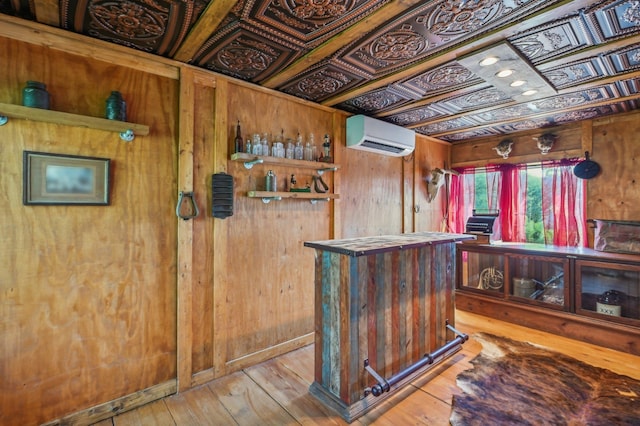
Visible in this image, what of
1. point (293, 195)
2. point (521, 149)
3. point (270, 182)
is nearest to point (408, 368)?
point (293, 195)

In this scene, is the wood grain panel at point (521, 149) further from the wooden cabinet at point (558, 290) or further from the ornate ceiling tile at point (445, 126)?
the wooden cabinet at point (558, 290)

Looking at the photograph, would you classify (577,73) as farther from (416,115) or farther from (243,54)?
(243,54)

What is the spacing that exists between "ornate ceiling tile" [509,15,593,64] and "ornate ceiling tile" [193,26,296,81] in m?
1.52

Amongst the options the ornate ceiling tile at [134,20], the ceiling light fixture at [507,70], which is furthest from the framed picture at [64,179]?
the ceiling light fixture at [507,70]

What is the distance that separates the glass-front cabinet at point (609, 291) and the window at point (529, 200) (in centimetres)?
69

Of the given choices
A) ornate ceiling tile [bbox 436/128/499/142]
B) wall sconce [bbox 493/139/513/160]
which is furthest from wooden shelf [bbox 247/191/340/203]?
wall sconce [bbox 493/139/513/160]

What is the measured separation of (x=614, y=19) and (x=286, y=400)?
3126mm

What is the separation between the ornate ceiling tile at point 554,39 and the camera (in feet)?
5.88

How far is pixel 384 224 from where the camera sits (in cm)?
385

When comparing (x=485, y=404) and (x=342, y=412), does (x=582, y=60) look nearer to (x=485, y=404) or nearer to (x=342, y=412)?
(x=485, y=404)

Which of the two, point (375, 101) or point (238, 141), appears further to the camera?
point (375, 101)

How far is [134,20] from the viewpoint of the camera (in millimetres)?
1730

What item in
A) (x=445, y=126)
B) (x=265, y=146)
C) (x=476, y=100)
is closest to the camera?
(x=265, y=146)

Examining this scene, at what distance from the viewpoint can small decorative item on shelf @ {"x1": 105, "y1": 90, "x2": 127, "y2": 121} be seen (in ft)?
6.21
